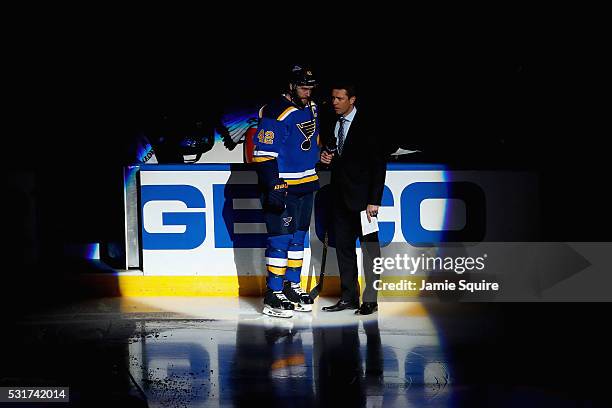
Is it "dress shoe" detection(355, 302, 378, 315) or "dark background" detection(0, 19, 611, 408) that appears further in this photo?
"dark background" detection(0, 19, 611, 408)

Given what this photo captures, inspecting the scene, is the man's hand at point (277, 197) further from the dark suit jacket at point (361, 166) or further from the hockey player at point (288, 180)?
the dark suit jacket at point (361, 166)

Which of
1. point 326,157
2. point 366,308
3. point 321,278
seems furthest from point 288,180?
point 366,308

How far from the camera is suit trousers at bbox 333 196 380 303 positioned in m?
8.58

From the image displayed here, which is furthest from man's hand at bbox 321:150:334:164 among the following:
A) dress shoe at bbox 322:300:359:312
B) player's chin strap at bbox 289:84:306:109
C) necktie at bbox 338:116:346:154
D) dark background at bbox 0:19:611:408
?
dress shoe at bbox 322:300:359:312

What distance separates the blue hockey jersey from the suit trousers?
34 centimetres

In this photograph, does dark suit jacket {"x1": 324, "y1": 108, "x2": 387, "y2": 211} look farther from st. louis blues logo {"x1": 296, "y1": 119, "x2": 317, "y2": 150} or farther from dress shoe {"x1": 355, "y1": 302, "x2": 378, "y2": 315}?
dress shoe {"x1": 355, "y1": 302, "x2": 378, "y2": 315}

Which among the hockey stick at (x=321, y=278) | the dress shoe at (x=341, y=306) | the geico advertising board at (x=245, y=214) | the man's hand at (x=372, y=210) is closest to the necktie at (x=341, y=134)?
the man's hand at (x=372, y=210)

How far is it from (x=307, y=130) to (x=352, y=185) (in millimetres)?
585

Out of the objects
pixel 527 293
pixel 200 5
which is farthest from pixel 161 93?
pixel 527 293

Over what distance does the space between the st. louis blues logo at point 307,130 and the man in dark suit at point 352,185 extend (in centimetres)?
22

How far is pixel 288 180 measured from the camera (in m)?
8.45

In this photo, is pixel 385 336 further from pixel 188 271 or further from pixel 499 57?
pixel 499 57

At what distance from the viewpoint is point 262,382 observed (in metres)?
6.36

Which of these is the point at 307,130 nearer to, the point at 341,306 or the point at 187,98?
the point at 341,306
